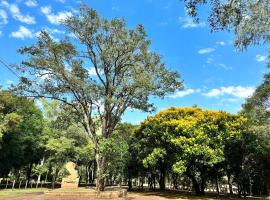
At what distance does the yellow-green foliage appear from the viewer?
3412cm

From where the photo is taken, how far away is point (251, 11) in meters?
12.1

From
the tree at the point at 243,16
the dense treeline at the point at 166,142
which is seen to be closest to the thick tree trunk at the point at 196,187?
the dense treeline at the point at 166,142

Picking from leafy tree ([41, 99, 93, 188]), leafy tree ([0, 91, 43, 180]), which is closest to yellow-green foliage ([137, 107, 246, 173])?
leafy tree ([41, 99, 93, 188])

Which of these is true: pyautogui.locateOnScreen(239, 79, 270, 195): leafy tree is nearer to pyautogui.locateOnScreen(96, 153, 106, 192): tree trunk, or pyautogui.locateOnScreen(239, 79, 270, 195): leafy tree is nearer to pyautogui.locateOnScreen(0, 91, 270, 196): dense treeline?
pyautogui.locateOnScreen(0, 91, 270, 196): dense treeline

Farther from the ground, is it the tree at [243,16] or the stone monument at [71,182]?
the tree at [243,16]

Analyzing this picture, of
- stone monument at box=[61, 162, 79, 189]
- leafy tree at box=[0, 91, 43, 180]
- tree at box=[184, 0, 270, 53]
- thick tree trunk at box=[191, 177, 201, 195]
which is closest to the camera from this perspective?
tree at box=[184, 0, 270, 53]

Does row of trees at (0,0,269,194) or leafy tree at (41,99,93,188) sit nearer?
row of trees at (0,0,269,194)

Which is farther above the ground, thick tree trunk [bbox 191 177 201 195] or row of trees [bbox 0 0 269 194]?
row of trees [bbox 0 0 269 194]

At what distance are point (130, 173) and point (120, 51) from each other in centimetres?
2546

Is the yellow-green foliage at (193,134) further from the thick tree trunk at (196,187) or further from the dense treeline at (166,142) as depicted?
the thick tree trunk at (196,187)

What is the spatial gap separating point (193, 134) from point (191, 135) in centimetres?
25

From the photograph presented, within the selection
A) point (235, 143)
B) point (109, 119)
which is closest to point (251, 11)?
point (109, 119)

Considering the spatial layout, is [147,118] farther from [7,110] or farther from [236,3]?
[236,3]

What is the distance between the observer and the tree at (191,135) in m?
34.2
